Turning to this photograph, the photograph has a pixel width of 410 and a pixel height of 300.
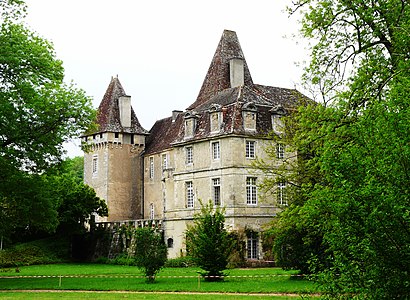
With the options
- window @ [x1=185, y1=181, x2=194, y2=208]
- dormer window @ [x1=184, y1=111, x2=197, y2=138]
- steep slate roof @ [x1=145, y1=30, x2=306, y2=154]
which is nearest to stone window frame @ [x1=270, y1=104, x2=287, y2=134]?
steep slate roof @ [x1=145, y1=30, x2=306, y2=154]

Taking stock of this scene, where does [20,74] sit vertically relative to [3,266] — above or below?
above

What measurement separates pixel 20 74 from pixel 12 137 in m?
2.79

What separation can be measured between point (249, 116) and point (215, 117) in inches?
88.6

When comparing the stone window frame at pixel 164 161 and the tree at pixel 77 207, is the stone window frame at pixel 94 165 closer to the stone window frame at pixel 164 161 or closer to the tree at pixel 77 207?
the tree at pixel 77 207

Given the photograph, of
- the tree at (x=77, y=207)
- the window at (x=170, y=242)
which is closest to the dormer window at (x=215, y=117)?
the window at (x=170, y=242)

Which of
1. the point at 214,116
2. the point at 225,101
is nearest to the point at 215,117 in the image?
the point at 214,116

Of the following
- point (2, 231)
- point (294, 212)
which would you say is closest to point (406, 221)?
point (294, 212)

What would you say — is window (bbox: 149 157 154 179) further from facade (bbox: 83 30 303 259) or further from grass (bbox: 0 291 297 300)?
grass (bbox: 0 291 297 300)

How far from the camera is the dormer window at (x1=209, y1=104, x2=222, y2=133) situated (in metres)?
42.6

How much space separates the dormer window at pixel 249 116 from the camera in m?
42.0

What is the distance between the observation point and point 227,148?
137 feet

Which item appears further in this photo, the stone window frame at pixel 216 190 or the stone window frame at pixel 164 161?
the stone window frame at pixel 164 161

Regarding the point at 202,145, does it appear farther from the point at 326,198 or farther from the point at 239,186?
the point at 326,198

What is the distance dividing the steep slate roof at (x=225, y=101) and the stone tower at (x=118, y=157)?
5.55 feet
